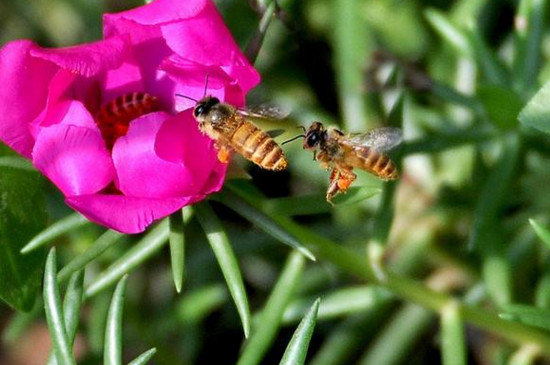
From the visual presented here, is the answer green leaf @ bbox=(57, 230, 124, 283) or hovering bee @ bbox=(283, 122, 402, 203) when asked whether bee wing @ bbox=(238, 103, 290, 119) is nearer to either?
hovering bee @ bbox=(283, 122, 402, 203)

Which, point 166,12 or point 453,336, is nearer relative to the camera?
point 166,12

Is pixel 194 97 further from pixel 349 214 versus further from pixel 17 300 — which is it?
pixel 349 214

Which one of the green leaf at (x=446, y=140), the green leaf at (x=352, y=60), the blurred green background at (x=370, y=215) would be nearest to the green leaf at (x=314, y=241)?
the blurred green background at (x=370, y=215)

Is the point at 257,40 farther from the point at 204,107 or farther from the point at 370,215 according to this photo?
the point at 370,215

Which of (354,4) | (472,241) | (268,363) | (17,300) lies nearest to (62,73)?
(17,300)

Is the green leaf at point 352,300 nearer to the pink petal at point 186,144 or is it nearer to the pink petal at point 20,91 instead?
the pink petal at point 186,144

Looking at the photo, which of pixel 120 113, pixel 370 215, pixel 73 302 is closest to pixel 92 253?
pixel 73 302

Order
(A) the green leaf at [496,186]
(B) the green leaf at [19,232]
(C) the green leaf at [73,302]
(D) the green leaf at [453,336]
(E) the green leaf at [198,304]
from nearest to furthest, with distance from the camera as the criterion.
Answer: (C) the green leaf at [73,302]
(B) the green leaf at [19,232]
(D) the green leaf at [453,336]
(A) the green leaf at [496,186]
(E) the green leaf at [198,304]
